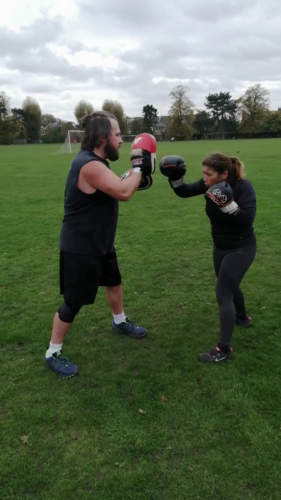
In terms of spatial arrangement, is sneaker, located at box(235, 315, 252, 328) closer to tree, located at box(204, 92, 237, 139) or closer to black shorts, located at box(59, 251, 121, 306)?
black shorts, located at box(59, 251, 121, 306)

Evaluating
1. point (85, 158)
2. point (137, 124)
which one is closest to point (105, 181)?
point (85, 158)

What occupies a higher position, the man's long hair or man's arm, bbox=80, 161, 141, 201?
the man's long hair

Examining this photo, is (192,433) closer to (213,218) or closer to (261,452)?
(261,452)

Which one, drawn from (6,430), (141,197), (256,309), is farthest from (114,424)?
(141,197)

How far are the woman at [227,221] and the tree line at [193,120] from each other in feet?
258

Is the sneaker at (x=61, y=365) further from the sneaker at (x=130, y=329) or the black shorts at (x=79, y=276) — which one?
the sneaker at (x=130, y=329)

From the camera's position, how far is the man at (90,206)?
2.86 metres

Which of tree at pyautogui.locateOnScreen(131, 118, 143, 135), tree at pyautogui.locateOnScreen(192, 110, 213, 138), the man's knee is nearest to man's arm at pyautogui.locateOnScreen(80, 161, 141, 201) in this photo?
the man's knee

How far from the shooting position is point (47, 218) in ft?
29.1

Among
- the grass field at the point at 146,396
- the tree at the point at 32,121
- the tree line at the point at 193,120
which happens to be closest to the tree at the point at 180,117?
the tree line at the point at 193,120

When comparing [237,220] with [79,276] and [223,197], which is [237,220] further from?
[79,276]

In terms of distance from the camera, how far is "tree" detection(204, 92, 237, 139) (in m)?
88.0

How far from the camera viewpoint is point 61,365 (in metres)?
3.33

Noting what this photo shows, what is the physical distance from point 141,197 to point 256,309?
7.63m
